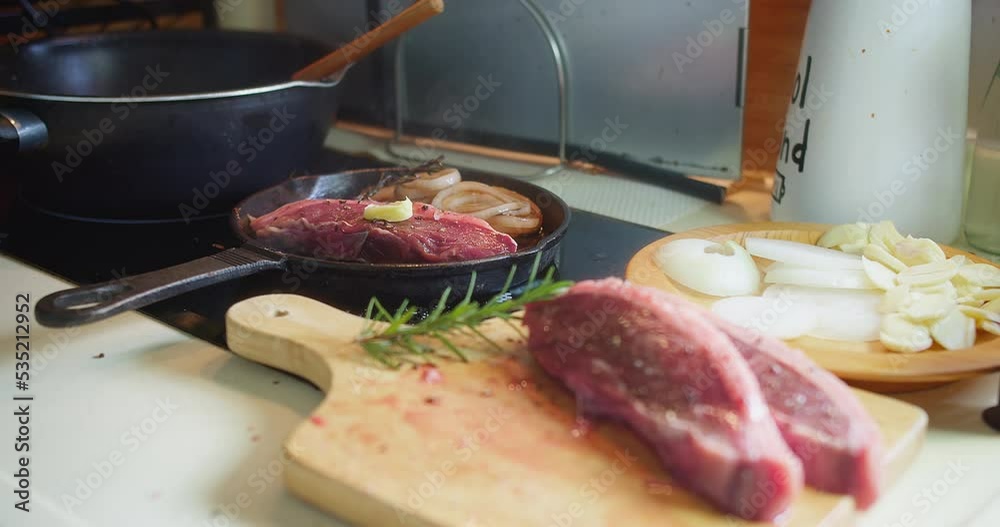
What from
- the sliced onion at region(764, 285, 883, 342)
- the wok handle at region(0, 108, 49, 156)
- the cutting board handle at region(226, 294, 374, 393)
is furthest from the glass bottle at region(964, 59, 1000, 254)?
the wok handle at region(0, 108, 49, 156)

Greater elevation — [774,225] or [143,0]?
[143,0]

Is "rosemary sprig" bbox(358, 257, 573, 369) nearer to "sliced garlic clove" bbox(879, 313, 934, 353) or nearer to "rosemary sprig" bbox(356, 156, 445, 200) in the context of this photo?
"sliced garlic clove" bbox(879, 313, 934, 353)

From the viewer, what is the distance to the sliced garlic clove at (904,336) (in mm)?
771

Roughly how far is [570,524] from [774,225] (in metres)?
0.58

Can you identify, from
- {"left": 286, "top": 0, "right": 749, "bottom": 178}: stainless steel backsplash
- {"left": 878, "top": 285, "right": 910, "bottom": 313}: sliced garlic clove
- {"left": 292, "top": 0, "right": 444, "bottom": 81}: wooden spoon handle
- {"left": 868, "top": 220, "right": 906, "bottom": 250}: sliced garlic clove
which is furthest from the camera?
{"left": 286, "top": 0, "right": 749, "bottom": 178}: stainless steel backsplash

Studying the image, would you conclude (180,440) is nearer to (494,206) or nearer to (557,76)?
(494,206)

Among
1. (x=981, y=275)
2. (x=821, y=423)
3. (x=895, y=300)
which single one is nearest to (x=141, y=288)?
(x=821, y=423)

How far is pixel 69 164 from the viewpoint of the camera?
1.16 m

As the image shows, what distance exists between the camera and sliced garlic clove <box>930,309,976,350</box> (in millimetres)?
769

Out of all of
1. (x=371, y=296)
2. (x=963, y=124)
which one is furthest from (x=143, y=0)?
(x=963, y=124)

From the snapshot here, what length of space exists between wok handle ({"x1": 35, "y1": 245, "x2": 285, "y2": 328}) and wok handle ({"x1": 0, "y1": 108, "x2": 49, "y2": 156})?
0.36m

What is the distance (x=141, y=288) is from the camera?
2.62 feet

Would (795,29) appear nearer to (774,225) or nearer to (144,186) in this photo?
(774,225)

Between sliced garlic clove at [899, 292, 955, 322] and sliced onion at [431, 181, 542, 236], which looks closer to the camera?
sliced garlic clove at [899, 292, 955, 322]
